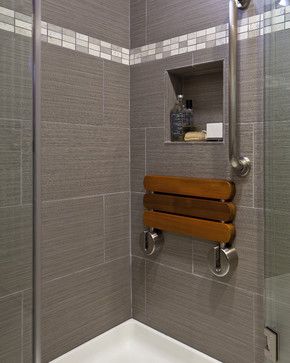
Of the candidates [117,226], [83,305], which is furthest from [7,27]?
[83,305]

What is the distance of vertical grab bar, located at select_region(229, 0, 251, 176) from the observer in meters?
1.19

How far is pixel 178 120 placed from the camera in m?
1.47

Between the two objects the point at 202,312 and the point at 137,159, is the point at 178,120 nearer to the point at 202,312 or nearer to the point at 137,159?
the point at 137,159

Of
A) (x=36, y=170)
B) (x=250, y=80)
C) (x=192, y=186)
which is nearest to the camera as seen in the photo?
(x=36, y=170)

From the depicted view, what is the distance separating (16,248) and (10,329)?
0.24 metres

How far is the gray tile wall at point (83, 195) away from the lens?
133 cm

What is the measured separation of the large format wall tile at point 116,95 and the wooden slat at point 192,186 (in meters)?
0.31

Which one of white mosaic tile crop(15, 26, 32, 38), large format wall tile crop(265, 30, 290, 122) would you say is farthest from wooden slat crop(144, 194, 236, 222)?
white mosaic tile crop(15, 26, 32, 38)

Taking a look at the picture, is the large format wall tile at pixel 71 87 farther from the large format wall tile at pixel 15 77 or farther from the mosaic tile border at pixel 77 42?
the large format wall tile at pixel 15 77

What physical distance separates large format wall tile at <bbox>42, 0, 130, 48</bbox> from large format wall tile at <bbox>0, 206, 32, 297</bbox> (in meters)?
0.83

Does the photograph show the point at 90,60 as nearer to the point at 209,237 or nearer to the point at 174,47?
the point at 174,47

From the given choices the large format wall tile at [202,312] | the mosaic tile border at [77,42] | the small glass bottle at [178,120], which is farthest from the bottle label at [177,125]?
the large format wall tile at [202,312]

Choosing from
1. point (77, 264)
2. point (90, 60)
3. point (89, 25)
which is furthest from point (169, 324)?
point (89, 25)

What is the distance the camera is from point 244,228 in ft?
4.20
